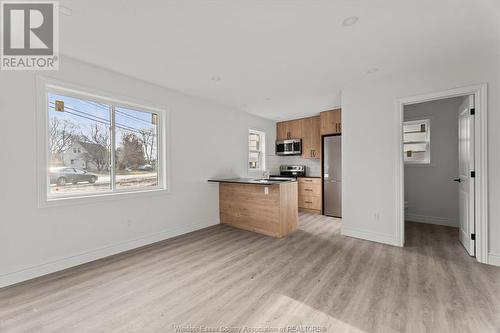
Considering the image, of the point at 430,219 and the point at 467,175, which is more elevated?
the point at 467,175

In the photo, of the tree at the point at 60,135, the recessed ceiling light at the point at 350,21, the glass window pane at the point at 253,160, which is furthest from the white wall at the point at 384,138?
the tree at the point at 60,135

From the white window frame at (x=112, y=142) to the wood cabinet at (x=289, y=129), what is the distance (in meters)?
3.67

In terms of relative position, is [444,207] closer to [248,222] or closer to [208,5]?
[248,222]

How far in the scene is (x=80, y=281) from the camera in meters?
2.41

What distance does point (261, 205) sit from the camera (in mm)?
4145

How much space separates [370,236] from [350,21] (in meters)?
3.14

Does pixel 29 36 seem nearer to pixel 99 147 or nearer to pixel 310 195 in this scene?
pixel 99 147

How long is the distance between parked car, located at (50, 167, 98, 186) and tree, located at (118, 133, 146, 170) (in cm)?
44

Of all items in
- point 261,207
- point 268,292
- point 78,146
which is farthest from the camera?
point 261,207

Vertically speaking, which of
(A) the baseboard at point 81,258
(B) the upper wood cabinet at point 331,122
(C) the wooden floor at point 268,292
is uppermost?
(B) the upper wood cabinet at point 331,122

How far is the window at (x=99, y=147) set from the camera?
110 inches

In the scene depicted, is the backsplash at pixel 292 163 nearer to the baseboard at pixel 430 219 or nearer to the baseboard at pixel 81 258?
the baseboard at pixel 430 219

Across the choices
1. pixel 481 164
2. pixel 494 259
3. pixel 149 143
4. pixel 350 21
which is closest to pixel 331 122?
pixel 481 164

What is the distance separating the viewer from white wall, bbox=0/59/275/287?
Answer: 238cm
